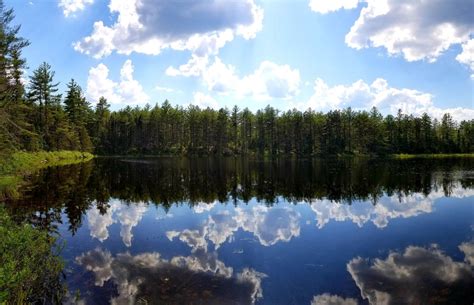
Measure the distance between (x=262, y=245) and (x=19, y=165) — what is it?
37298mm

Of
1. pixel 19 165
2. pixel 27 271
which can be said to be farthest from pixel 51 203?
pixel 19 165

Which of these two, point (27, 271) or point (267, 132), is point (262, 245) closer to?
point (27, 271)

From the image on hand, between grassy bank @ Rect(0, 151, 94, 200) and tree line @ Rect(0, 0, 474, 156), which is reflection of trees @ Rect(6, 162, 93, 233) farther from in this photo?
tree line @ Rect(0, 0, 474, 156)

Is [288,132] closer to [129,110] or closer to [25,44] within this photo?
[129,110]

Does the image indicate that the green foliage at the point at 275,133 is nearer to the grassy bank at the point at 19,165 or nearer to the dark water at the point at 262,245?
the grassy bank at the point at 19,165

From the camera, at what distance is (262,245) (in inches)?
663

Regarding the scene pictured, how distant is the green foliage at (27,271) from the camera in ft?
29.5

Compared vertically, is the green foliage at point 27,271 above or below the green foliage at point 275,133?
below

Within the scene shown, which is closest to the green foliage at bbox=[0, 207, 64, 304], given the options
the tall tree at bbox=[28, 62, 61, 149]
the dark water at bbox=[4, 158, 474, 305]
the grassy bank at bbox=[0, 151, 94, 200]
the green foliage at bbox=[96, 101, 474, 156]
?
the dark water at bbox=[4, 158, 474, 305]

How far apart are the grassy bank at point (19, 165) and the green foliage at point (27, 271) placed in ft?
55.4

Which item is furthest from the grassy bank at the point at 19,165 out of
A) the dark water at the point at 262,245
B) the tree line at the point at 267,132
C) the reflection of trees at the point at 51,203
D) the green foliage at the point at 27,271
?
the tree line at the point at 267,132

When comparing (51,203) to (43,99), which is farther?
(43,99)

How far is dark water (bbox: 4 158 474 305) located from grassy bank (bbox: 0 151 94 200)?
174 cm

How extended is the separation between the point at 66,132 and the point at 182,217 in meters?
65.0
